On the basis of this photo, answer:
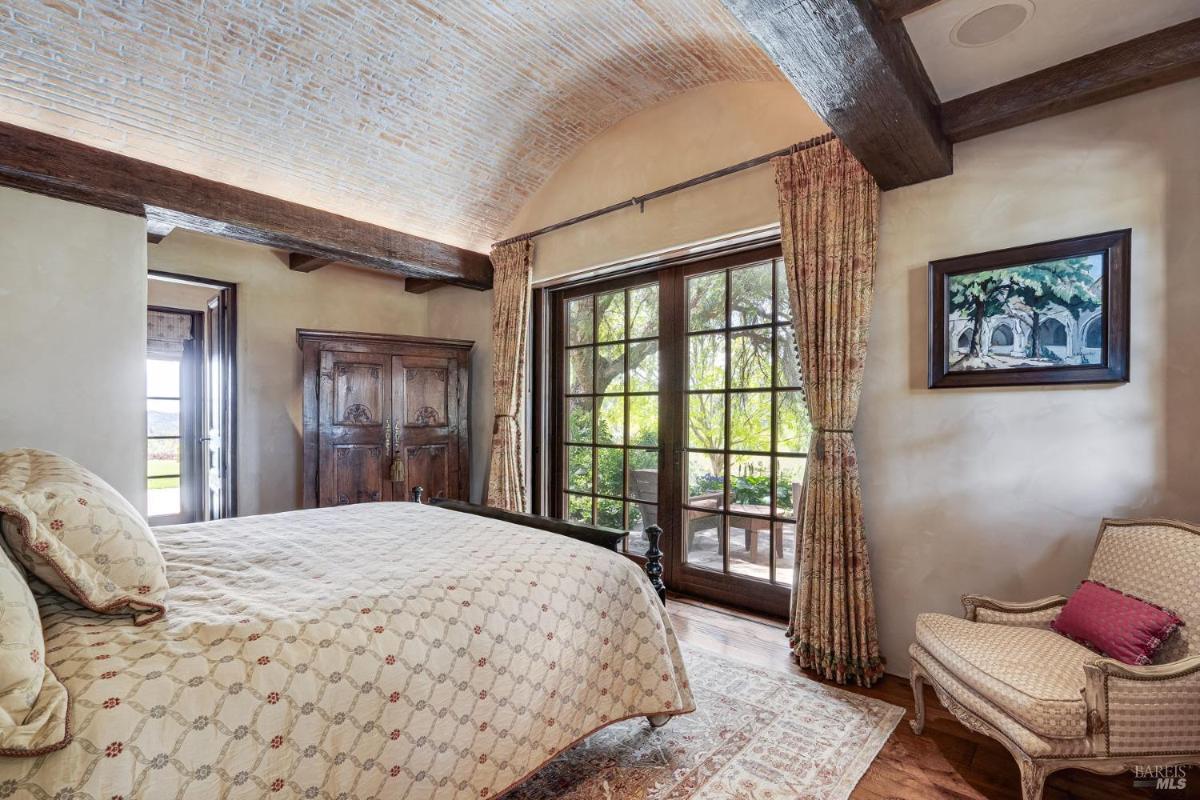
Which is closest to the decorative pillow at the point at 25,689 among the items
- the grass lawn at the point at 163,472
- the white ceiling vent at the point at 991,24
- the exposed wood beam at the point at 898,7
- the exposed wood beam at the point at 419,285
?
the exposed wood beam at the point at 898,7

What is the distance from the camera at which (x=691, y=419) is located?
361cm

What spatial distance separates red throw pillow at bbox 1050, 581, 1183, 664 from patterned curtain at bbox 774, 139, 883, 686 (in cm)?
77

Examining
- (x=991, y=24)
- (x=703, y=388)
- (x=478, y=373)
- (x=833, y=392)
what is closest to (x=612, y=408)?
(x=703, y=388)

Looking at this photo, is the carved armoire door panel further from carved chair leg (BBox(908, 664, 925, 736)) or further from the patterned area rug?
carved chair leg (BBox(908, 664, 925, 736))

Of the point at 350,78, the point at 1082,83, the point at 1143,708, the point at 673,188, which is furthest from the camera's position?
the point at 673,188

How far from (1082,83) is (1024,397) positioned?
3.83 feet

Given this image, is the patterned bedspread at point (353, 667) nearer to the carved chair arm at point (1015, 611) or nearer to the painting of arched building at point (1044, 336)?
the carved chair arm at point (1015, 611)

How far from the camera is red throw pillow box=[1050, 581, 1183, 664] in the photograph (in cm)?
162

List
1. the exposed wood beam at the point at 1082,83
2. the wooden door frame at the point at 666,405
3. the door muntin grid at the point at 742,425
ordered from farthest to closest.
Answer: the wooden door frame at the point at 666,405, the door muntin grid at the point at 742,425, the exposed wood beam at the point at 1082,83

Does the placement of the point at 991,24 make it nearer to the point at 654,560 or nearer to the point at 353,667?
the point at 654,560

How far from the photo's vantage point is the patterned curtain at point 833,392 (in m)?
2.51

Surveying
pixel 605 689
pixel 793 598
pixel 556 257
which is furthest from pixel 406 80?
pixel 793 598

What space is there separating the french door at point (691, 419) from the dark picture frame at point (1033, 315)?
34.1 inches

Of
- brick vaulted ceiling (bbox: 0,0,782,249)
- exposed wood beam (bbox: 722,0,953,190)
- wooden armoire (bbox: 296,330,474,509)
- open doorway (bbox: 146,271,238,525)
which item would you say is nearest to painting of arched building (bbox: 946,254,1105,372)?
exposed wood beam (bbox: 722,0,953,190)
